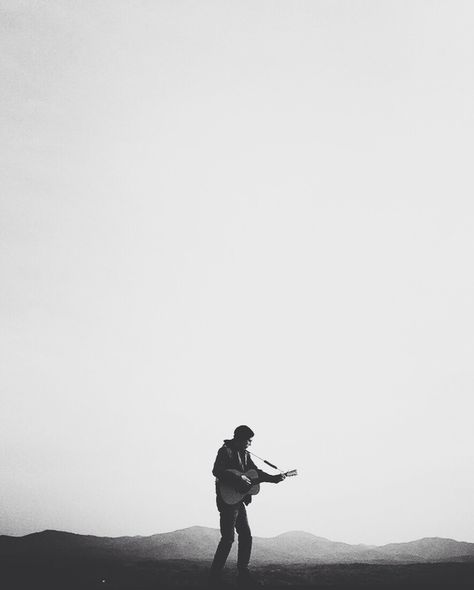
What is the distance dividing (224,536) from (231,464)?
1.13m

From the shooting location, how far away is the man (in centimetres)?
711

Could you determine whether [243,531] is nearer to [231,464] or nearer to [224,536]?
[224,536]

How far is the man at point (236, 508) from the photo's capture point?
23.3 ft

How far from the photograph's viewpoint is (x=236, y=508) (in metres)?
7.43

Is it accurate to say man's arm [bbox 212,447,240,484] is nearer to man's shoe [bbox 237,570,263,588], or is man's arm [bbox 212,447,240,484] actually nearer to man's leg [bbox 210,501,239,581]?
man's leg [bbox 210,501,239,581]

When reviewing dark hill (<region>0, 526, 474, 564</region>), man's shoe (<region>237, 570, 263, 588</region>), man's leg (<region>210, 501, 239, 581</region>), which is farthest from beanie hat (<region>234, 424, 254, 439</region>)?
dark hill (<region>0, 526, 474, 564</region>)

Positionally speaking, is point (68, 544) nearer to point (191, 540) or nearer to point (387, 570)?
point (191, 540)

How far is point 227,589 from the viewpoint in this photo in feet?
23.3

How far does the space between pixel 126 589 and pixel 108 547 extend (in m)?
35.9

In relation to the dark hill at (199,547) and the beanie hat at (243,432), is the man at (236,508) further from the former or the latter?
the dark hill at (199,547)

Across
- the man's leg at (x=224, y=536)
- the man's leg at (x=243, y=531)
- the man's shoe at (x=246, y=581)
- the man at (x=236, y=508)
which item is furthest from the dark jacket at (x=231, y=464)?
the man's shoe at (x=246, y=581)

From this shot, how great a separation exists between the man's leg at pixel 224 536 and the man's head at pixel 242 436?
1.03 m

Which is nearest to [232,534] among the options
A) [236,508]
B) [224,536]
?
[224,536]

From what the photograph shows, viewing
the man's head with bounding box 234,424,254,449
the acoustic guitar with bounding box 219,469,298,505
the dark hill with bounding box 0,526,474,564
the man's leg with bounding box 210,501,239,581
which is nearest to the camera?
the man's leg with bounding box 210,501,239,581
